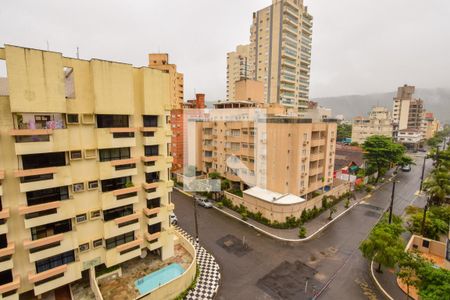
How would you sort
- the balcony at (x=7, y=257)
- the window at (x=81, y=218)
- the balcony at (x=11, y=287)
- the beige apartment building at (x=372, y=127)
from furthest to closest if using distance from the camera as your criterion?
the beige apartment building at (x=372, y=127), the window at (x=81, y=218), the balcony at (x=11, y=287), the balcony at (x=7, y=257)

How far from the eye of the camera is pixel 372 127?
97.9 metres

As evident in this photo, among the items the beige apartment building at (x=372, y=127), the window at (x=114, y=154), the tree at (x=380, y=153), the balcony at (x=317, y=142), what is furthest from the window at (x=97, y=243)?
the beige apartment building at (x=372, y=127)

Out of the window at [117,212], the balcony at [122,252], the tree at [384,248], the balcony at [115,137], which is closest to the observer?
the balcony at [115,137]

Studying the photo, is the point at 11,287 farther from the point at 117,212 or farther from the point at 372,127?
the point at 372,127

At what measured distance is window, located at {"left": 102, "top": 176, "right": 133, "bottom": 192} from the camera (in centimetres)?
2059

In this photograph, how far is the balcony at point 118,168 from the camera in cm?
1995

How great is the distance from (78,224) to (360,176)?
55.3 m

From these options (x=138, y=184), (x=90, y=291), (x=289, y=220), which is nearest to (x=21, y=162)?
(x=138, y=184)

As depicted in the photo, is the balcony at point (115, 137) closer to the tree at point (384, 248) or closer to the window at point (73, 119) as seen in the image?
the window at point (73, 119)

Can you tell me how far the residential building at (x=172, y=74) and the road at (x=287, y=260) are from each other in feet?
141

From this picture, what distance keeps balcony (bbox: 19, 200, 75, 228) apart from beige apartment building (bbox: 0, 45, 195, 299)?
62 mm

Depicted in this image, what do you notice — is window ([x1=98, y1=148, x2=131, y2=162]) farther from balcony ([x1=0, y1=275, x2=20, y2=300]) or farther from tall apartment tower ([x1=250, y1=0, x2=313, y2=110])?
tall apartment tower ([x1=250, y1=0, x2=313, y2=110])

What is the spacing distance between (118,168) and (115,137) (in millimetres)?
2908

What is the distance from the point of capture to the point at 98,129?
63.4 feet
